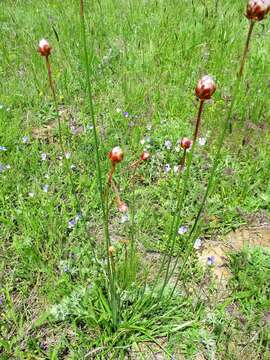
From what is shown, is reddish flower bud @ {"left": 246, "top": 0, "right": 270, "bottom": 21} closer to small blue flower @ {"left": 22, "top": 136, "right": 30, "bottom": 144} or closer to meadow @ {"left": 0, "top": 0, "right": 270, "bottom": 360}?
meadow @ {"left": 0, "top": 0, "right": 270, "bottom": 360}

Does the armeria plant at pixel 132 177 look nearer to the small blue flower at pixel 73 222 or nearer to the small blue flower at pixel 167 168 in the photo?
the small blue flower at pixel 73 222

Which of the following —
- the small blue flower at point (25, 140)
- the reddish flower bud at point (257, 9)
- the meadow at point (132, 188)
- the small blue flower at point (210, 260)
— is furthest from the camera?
the small blue flower at point (25, 140)

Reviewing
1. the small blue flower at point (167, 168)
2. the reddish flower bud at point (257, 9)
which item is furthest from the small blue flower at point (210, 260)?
the reddish flower bud at point (257, 9)

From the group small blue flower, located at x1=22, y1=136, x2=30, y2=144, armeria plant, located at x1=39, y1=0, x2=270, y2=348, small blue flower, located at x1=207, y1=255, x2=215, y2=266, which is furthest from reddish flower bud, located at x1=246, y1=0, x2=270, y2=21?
small blue flower, located at x1=22, y1=136, x2=30, y2=144

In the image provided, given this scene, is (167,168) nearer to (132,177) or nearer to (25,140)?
(132,177)

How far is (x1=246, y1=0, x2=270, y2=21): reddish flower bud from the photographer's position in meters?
0.82

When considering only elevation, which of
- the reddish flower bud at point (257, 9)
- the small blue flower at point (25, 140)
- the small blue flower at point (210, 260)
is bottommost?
the small blue flower at point (210, 260)

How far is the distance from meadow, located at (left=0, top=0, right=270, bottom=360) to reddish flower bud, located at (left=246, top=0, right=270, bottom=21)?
0.17 meters

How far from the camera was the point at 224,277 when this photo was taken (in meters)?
1.79

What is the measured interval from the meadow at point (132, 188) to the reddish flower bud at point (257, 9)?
17 centimetres

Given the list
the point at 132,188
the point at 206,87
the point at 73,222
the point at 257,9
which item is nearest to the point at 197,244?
the point at 132,188

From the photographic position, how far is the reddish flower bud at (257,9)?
82cm

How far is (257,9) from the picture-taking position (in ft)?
2.72

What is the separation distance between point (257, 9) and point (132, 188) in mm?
1423
